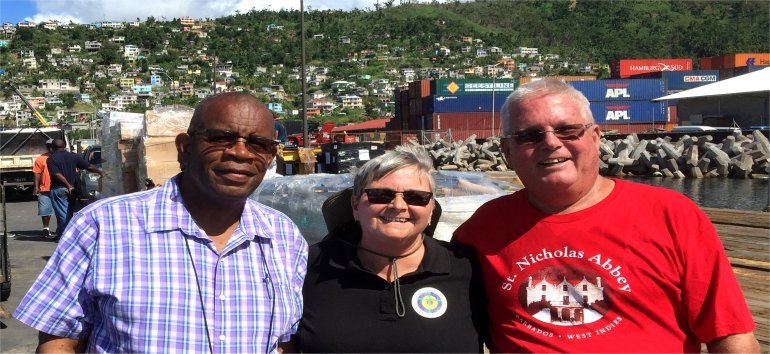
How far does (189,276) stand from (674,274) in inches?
54.9

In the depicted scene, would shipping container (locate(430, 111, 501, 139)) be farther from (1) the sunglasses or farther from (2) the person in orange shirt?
(1) the sunglasses

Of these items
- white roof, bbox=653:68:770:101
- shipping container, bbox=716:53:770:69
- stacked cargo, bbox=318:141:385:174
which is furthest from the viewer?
shipping container, bbox=716:53:770:69

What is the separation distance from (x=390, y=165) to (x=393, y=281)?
15.1 inches

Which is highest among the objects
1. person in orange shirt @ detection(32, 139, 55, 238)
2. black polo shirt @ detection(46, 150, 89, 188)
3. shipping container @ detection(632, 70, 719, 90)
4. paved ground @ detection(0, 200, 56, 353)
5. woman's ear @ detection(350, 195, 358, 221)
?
shipping container @ detection(632, 70, 719, 90)

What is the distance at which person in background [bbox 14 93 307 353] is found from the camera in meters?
1.89

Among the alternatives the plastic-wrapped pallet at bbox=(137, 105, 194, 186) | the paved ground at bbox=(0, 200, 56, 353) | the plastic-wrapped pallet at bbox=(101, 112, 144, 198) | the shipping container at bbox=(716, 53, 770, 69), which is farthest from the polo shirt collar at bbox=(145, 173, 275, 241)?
the shipping container at bbox=(716, 53, 770, 69)

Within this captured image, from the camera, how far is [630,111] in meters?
49.2

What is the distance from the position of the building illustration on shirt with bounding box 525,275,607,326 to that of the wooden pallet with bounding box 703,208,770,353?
4.14ft

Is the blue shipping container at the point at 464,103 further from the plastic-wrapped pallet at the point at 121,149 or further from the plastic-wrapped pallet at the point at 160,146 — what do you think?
the plastic-wrapped pallet at the point at 160,146

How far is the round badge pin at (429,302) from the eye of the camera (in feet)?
7.47

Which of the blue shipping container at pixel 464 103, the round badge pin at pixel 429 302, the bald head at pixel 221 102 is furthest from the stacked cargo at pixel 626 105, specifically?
the bald head at pixel 221 102

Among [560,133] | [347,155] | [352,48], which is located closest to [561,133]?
[560,133]

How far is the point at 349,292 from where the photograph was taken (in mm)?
2318

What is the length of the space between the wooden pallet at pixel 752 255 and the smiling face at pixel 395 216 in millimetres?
1669
